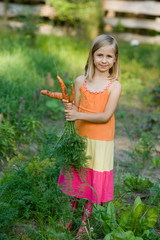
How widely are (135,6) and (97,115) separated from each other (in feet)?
25.3

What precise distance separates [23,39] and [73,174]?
5.10 meters

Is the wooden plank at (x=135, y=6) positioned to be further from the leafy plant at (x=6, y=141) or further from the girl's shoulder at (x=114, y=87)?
the girl's shoulder at (x=114, y=87)

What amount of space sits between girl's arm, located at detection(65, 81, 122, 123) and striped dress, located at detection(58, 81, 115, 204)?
4 cm

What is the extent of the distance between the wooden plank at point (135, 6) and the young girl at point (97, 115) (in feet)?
23.9

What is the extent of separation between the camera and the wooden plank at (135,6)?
29.3 feet

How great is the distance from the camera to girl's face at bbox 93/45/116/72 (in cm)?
222

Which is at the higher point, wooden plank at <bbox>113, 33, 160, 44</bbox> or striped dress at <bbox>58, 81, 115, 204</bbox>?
wooden plank at <bbox>113, 33, 160, 44</bbox>

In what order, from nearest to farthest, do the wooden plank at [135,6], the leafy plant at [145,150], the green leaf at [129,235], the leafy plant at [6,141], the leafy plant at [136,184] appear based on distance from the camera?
the green leaf at [129,235] < the leafy plant at [136,184] < the leafy plant at [6,141] < the leafy plant at [145,150] < the wooden plank at [135,6]

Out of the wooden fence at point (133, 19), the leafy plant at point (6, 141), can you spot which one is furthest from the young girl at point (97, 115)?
the wooden fence at point (133, 19)

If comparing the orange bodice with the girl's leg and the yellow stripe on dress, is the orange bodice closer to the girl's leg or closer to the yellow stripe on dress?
the yellow stripe on dress

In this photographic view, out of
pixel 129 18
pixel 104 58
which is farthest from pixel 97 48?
pixel 129 18

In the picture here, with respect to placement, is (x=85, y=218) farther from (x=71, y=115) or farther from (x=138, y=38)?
(x=138, y=38)

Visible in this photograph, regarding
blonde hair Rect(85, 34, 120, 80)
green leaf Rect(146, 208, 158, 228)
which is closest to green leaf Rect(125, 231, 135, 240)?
green leaf Rect(146, 208, 158, 228)

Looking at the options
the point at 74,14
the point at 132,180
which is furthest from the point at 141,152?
the point at 74,14
